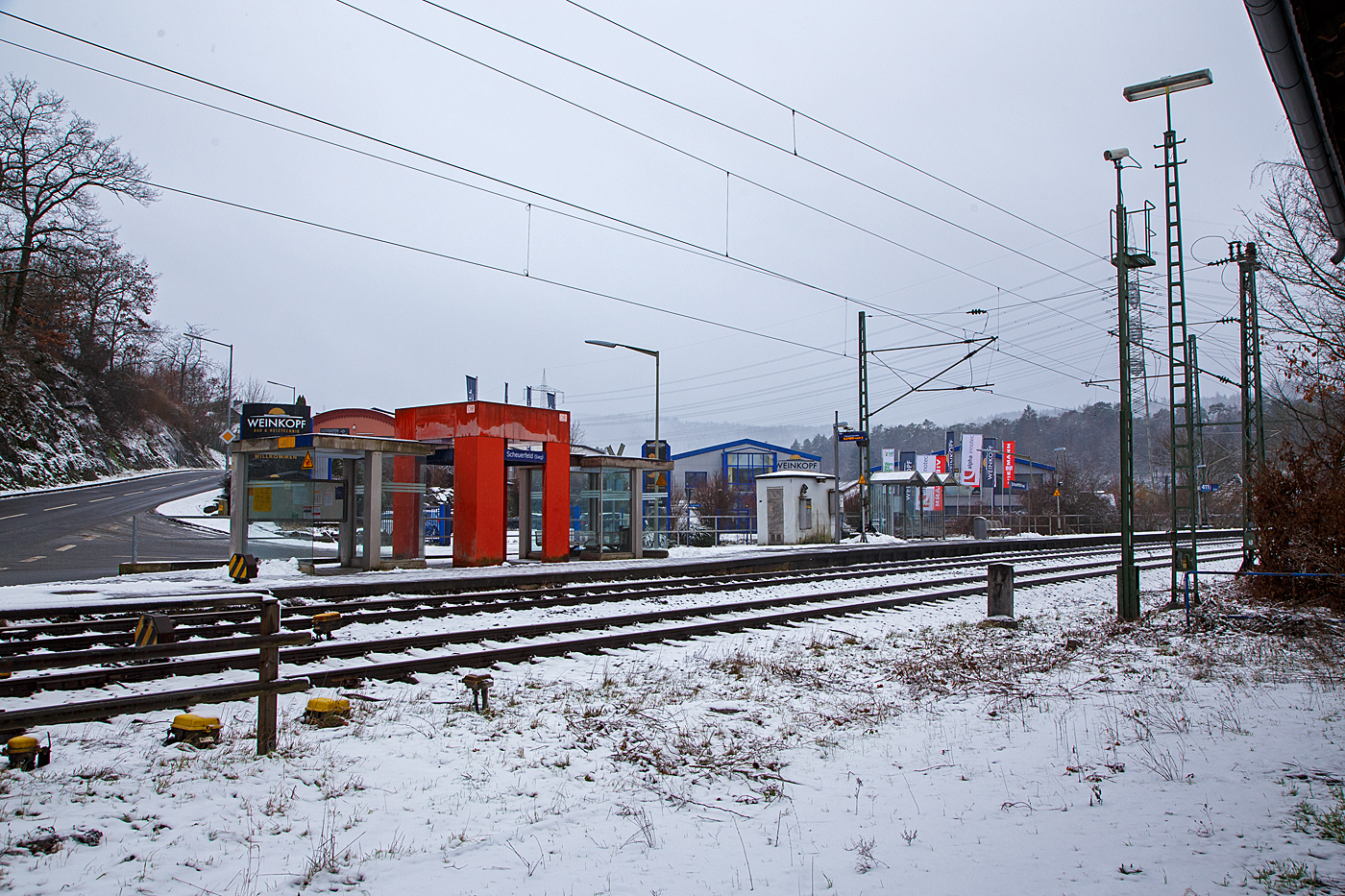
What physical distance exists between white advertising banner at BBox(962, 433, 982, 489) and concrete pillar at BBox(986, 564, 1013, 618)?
36.7 meters

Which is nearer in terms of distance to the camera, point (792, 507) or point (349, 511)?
point (349, 511)

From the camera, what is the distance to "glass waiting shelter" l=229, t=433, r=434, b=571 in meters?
18.5

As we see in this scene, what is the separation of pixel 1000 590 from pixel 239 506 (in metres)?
15.4

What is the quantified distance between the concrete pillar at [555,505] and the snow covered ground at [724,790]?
46.4 feet

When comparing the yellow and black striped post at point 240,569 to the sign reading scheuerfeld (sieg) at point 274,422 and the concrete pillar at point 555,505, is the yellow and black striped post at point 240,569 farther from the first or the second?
the concrete pillar at point 555,505

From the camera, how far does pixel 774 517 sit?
32.8m

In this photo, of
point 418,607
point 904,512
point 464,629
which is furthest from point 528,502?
point 904,512

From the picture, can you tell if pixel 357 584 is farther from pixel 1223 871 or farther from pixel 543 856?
pixel 1223 871

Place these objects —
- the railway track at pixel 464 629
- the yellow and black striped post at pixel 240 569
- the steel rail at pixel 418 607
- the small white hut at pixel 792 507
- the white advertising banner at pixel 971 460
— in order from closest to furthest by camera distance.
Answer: the railway track at pixel 464 629, the steel rail at pixel 418 607, the yellow and black striped post at pixel 240 569, the small white hut at pixel 792 507, the white advertising banner at pixel 971 460

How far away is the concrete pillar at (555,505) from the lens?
23138mm

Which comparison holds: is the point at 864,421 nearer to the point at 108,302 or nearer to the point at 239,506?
the point at 239,506

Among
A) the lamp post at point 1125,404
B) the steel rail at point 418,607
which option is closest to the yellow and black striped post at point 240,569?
the steel rail at point 418,607

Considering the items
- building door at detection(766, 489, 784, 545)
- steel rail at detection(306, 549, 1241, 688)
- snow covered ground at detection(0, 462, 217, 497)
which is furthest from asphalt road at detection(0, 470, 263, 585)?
building door at detection(766, 489, 784, 545)

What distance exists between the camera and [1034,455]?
139m
